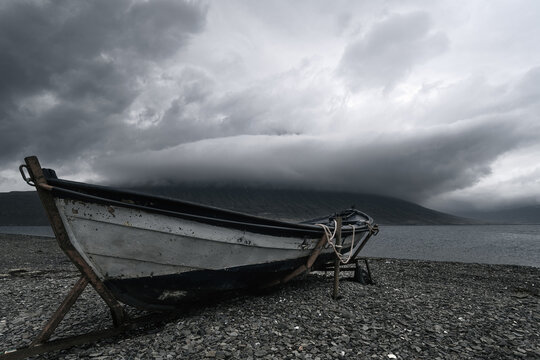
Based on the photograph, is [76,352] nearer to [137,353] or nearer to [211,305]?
[137,353]

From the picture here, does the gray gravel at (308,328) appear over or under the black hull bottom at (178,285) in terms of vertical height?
A: under

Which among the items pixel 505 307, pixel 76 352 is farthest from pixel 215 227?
pixel 505 307

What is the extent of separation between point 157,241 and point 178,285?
1.17 m

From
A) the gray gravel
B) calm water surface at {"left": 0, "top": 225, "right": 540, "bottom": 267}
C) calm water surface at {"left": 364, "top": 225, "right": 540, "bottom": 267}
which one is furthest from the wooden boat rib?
calm water surface at {"left": 364, "top": 225, "right": 540, "bottom": 267}

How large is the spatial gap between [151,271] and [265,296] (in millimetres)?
3745

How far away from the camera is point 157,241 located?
18.4ft

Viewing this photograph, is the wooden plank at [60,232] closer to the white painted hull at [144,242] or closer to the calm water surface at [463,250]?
the white painted hull at [144,242]

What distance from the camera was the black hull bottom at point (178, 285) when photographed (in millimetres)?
5594

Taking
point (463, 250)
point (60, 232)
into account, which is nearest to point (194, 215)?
point (60, 232)

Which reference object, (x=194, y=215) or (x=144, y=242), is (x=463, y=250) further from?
(x=144, y=242)

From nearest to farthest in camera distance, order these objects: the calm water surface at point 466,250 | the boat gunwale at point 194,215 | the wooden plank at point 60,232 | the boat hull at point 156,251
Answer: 1. the wooden plank at point 60,232
2. the boat gunwale at point 194,215
3. the boat hull at point 156,251
4. the calm water surface at point 466,250

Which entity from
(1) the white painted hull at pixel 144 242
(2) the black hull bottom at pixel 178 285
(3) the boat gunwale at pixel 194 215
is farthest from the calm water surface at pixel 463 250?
(1) the white painted hull at pixel 144 242

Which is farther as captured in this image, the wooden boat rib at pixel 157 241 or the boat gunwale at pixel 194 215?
the wooden boat rib at pixel 157 241

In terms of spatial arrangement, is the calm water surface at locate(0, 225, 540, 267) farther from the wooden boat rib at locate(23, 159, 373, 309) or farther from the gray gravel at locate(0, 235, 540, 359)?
the wooden boat rib at locate(23, 159, 373, 309)
